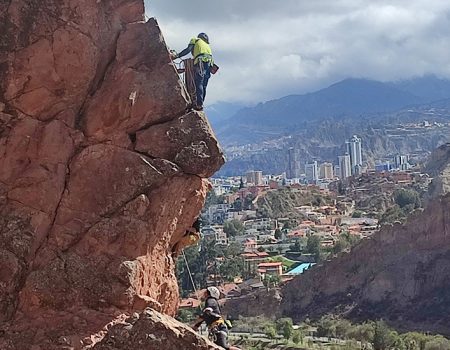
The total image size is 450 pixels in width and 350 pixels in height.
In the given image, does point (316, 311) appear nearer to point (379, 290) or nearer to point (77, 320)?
point (379, 290)

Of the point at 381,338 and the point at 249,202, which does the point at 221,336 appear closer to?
the point at 381,338

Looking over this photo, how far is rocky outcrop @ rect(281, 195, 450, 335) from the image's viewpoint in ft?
210

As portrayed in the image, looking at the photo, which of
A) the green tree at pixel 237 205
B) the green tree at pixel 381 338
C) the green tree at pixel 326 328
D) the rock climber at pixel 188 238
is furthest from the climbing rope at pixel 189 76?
the green tree at pixel 237 205

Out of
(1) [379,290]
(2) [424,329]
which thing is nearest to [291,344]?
(2) [424,329]

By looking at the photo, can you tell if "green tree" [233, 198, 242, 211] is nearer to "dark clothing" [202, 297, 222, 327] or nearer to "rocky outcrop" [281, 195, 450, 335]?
"rocky outcrop" [281, 195, 450, 335]

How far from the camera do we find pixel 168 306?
10836 mm

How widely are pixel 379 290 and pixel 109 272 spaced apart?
197 ft

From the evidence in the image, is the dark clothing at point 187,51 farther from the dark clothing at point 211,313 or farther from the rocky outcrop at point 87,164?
the dark clothing at point 211,313

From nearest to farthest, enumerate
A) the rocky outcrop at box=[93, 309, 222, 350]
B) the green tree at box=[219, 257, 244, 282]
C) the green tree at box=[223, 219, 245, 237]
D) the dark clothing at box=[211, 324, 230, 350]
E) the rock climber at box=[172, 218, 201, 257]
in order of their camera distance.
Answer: the rocky outcrop at box=[93, 309, 222, 350] < the dark clothing at box=[211, 324, 230, 350] < the rock climber at box=[172, 218, 201, 257] < the green tree at box=[219, 257, 244, 282] < the green tree at box=[223, 219, 245, 237]

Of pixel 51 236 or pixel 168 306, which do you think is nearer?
pixel 51 236

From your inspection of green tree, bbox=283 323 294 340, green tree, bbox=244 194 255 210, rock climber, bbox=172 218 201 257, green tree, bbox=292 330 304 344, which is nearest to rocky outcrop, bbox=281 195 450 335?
green tree, bbox=283 323 294 340

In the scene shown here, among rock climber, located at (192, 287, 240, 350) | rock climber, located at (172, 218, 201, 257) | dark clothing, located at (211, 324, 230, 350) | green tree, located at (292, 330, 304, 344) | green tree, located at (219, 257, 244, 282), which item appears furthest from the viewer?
green tree, located at (219, 257, 244, 282)

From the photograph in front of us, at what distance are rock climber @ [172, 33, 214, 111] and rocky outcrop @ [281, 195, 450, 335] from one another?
176ft

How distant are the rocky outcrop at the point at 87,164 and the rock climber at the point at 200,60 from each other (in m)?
0.98
